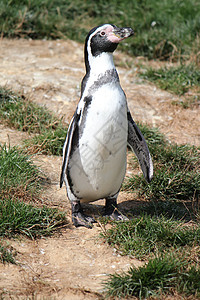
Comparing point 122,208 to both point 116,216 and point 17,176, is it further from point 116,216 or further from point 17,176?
point 17,176

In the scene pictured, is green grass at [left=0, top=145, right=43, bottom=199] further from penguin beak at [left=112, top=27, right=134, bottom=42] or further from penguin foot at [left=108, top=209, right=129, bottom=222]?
penguin beak at [left=112, top=27, right=134, bottom=42]

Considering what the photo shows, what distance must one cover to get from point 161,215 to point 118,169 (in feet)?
2.01

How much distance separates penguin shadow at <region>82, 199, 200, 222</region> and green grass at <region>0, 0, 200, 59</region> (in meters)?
3.21

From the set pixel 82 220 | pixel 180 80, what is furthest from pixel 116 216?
pixel 180 80

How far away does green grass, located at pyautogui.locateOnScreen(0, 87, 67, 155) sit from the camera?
529cm

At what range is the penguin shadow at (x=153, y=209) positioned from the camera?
4.30 metres

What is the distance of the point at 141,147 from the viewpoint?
4.37 metres

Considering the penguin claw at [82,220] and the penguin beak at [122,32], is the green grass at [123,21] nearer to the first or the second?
the penguin beak at [122,32]

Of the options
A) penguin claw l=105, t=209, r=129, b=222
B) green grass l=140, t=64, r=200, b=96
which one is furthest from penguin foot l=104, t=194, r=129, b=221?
green grass l=140, t=64, r=200, b=96

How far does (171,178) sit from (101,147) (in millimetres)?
1179

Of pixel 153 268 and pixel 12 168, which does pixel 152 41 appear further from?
pixel 153 268

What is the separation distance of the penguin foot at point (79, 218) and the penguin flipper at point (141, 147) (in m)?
0.68

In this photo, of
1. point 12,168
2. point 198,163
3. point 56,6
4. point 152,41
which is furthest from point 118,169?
point 56,6

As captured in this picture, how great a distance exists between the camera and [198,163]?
17.1 feet
